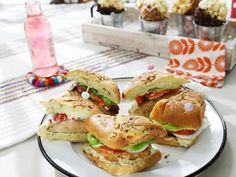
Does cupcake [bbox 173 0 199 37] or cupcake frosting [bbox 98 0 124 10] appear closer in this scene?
cupcake [bbox 173 0 199 37]

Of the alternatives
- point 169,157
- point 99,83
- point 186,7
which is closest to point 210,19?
point 186,7

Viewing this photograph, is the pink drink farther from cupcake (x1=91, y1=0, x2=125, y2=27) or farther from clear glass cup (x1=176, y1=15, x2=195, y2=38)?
clear glass cup (x1=176, y1=15, x2=195, y2=38)

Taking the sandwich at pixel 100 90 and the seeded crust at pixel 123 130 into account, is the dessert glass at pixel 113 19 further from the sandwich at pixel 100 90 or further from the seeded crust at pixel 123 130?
the seeded crust at pixel 123 130

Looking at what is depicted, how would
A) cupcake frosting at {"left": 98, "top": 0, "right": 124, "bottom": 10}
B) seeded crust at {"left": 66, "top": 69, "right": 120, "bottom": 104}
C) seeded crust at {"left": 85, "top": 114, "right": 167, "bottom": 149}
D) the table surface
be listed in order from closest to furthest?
1. seeded crust at {"left": 85, "top": 114, "right": 167, "bottom": 149}
2. the table surface
3. seeded crust at {"left": 66, "top": 69, "right": 120, "bottom": 104}
4. cupcake frosting at {"left": 98, "top": 0, "right": 124, "bottom": 10}

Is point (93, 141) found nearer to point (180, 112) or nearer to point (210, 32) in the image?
point (180, 112)

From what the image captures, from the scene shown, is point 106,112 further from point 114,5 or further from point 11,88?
point 114,5

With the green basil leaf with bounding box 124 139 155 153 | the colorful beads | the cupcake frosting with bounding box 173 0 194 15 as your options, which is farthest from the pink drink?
the green basil leaf with bounding box 124 139 155 153

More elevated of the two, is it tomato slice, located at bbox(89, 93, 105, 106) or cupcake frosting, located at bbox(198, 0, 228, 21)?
cupcake frosting, located at bbox(198, 0, 228, 21)
